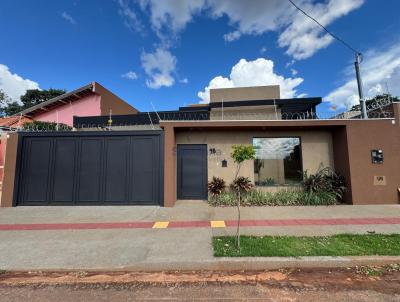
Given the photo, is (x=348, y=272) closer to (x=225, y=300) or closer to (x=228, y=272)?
(x=228, y=272)

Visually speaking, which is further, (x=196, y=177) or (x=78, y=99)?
(x=78, y=99)

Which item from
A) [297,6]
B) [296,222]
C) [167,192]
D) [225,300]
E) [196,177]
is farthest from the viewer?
[196,177]

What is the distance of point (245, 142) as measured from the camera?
1002 centimetres

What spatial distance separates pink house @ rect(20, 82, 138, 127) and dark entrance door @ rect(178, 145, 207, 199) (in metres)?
9.71

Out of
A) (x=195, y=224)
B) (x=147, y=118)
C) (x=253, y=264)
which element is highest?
(x=147, y=118)

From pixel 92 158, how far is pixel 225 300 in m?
7.83

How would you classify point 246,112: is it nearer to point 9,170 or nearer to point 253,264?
point 253,264

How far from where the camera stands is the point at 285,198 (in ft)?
29.9

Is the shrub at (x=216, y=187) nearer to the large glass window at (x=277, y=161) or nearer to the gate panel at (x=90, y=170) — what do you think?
the large glass window at (x=277, y=161)

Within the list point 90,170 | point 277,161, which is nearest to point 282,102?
point 277,161

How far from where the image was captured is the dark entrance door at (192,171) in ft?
32.2

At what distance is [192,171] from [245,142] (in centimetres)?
248

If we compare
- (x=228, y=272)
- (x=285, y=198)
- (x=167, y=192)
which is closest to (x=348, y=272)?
(x=228, y=272)

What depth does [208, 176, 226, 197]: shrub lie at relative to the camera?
9406 millimetres
